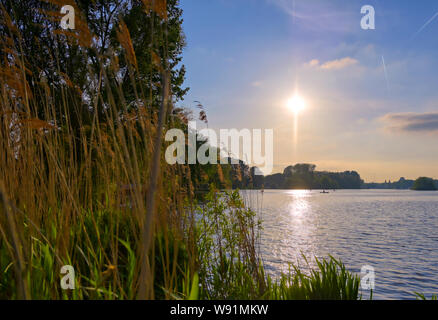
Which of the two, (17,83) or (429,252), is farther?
(429,252)

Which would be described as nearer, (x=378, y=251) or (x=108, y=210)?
(x=108, y=210)

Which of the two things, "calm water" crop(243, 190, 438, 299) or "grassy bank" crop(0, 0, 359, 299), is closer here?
"grassy bank" crop(0, 0, 359, 299)

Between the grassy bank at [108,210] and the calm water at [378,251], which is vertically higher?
the grassy bank at [108,210]

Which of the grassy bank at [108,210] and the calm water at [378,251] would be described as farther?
the calm water at [378,251]

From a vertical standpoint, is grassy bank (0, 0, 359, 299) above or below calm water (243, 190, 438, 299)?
above

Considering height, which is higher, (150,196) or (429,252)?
(150,196)

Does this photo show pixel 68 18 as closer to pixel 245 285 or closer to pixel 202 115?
pixel 202 115

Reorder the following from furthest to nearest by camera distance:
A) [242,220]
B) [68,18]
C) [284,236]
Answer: [284,236] < [242,220] < [68,18]

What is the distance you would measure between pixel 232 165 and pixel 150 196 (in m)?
2.03

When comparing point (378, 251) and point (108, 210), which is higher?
point (108, 210)

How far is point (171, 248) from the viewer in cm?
217
